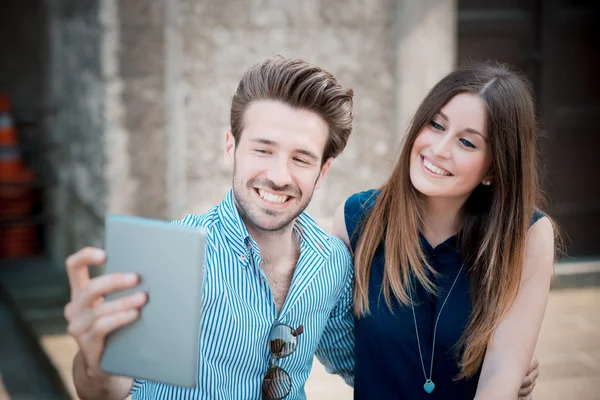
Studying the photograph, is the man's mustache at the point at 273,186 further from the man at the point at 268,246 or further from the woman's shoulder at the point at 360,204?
the woman's shoulder at the point at 360,204

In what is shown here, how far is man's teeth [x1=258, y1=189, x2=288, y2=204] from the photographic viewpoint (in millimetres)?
1975

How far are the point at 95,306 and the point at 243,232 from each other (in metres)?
0.51

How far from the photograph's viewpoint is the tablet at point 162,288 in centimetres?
152

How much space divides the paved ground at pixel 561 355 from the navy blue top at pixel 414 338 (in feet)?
4.28

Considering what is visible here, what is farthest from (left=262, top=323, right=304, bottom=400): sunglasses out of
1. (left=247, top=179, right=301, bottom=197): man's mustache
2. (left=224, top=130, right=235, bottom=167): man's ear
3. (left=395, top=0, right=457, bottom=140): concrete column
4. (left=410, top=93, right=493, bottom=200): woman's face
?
(left=395, top=0, right=457, bottom=140): concrete column

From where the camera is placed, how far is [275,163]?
6.44ft

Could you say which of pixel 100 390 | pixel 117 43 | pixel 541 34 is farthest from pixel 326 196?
pixel 100 390

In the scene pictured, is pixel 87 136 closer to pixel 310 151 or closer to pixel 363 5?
pixel 363 5

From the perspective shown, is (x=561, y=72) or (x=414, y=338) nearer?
(x=414, y=338)

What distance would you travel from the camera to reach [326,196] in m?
4.31

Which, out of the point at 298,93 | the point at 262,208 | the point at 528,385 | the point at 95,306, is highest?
the point at 298,93

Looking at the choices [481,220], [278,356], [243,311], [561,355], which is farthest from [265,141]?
[561,355]

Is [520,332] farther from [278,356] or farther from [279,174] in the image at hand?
[279,174]

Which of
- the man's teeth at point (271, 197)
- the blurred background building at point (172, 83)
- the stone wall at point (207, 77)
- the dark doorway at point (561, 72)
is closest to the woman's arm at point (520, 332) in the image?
the man's teeth at point (271, 197)
